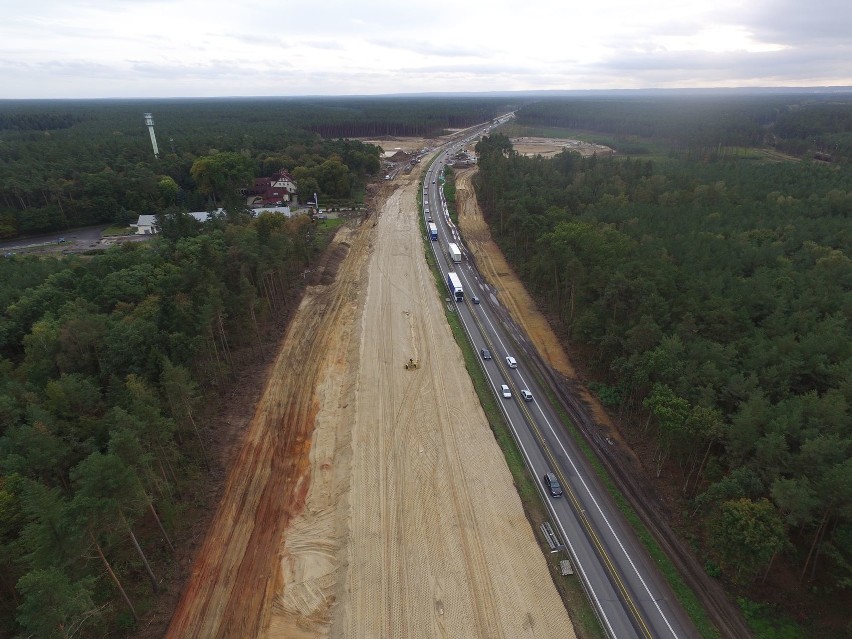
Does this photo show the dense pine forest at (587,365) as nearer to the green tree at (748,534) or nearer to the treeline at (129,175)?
the green tree at (748,534)

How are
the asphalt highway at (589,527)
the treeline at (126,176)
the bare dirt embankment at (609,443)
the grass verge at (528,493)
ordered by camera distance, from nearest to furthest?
1. the asphalt highway at (589,527)
2. the grass verge at (528,493)
3. the bare dirt embankment at (609,443)
4. the treeline at (126,176)

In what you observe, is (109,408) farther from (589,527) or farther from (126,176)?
(126,176)

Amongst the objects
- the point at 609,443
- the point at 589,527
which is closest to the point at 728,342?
the point at 609,443

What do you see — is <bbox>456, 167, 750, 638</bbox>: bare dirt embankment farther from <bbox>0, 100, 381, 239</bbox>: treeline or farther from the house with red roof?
the house with red roof

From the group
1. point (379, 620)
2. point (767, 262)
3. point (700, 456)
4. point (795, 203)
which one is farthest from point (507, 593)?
point (795, 203)

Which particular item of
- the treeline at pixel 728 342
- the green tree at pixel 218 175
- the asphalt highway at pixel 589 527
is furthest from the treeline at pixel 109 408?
the green tree at pixel 218 175

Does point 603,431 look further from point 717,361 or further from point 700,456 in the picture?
point 717,361

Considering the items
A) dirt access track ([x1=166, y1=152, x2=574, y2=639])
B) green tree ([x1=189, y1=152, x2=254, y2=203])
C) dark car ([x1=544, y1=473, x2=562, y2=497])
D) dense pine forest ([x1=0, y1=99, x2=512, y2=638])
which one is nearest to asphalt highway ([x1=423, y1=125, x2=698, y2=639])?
dark car ([x1=544, y1=473, x2=562, y2=497])
